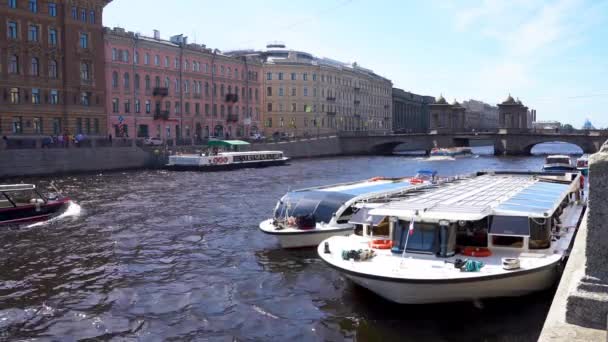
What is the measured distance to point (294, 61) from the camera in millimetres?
93375

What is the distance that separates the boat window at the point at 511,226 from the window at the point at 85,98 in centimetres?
4880

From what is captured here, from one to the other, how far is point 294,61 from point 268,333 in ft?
275

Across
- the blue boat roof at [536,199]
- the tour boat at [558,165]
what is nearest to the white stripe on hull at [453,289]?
the blue boat roof at [536,199]

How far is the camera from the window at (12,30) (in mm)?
49531

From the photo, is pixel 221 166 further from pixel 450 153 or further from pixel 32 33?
pixel 450 153

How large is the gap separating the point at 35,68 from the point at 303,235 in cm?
4130

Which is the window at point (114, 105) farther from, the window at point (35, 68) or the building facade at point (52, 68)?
the window at point (35, 68)

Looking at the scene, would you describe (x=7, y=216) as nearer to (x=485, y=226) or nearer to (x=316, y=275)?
(x=316, y=275)

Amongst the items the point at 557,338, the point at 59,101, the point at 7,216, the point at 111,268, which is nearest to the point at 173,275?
the point at 111,268

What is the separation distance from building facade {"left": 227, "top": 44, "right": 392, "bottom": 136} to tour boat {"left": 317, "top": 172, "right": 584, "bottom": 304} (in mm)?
73529

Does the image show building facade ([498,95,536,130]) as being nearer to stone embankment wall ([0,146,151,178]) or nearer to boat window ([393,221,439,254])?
stone embankment wall ([0,146,151,178])

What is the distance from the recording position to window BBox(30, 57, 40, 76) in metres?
51.1

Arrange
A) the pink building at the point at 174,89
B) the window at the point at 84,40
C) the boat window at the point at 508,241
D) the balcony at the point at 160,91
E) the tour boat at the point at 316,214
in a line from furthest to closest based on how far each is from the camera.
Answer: the balcony at the point at 160,91, the pink building at the point at 174,89, the window at the point at 84,40, the tour boat at the point at 316,214, the boat window at the point at 508,241

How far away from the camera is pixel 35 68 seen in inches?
2025
